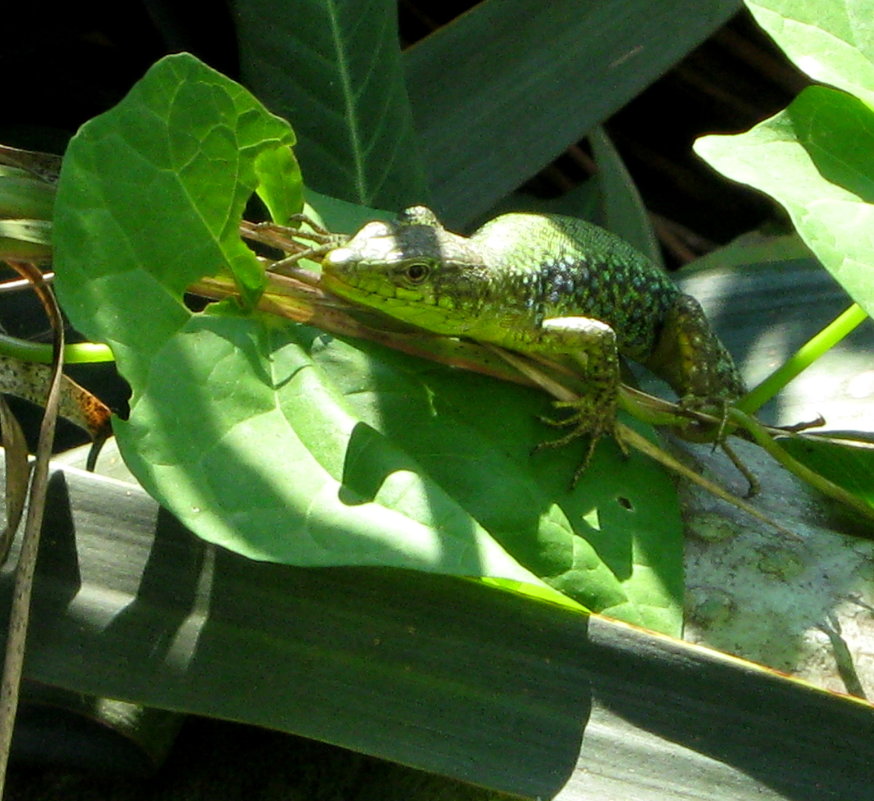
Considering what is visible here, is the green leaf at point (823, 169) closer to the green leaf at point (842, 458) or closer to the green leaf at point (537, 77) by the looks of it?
the green leaf at point (842, 458)

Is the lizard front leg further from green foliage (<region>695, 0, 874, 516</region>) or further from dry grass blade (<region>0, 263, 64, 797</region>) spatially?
dry grass blade (<region>0, 263, 64, 797</region>)

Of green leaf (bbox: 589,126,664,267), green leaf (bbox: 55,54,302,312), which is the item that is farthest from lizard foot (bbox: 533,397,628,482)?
green leaf (bbox: 589,126,664,267)

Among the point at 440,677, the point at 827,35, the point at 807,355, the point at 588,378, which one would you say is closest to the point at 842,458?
the point at 807,355

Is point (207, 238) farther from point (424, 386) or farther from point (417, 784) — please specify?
point (417, 784)

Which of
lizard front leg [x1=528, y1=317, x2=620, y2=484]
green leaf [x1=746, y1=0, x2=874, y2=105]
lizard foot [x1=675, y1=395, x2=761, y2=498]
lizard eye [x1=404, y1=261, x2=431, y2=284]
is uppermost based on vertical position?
green leaf [x1=746, y1=0, x2=874, y2=105]

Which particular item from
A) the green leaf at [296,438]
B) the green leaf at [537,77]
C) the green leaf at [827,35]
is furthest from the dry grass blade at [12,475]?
the green leaf at [537,77]

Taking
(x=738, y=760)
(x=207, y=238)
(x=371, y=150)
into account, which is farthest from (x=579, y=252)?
(x=738, y=760)

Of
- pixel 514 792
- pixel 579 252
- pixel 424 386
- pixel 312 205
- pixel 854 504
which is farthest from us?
pixel 579 252
